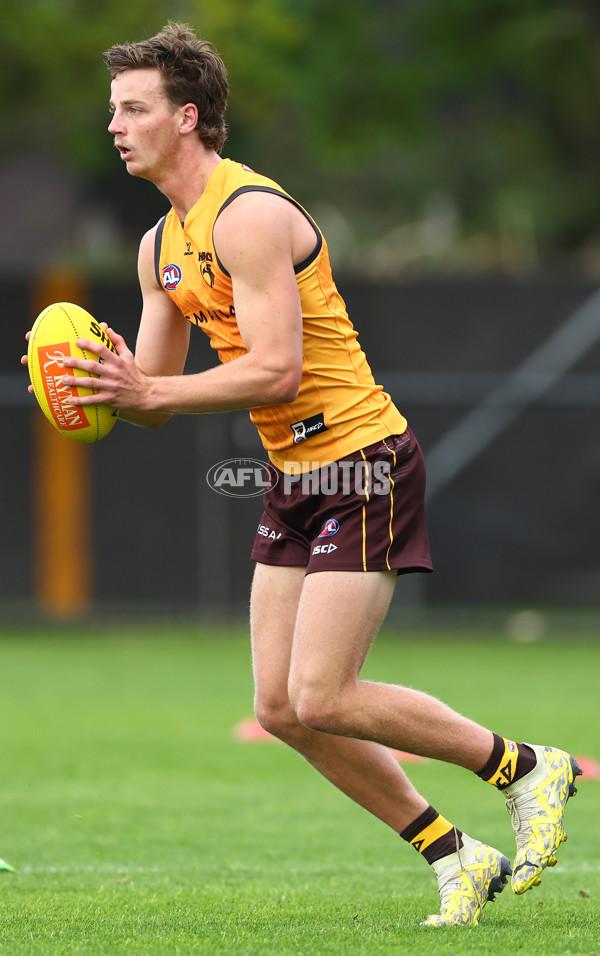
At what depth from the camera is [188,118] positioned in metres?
4.58

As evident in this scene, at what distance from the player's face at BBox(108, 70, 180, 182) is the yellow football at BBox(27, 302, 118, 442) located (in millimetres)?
542

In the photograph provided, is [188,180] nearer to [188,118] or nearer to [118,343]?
[188,118]

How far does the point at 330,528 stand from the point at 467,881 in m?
1.27

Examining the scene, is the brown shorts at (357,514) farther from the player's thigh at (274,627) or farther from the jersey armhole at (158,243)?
the jersey armhole at (158,243)

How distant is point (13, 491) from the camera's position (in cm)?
1795

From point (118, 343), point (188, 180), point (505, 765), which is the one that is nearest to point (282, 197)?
point (188, 180)

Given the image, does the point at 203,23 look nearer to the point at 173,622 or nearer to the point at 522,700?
the point at 173,622

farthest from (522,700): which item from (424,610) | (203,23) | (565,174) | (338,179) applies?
(338,179)

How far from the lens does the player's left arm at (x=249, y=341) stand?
14.1 feet

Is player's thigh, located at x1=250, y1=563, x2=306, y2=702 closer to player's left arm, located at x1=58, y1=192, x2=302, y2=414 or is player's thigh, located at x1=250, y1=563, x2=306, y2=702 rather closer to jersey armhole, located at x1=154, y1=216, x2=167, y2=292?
player's left arm, located at x1=58, y1=192, x2=302, y2=414

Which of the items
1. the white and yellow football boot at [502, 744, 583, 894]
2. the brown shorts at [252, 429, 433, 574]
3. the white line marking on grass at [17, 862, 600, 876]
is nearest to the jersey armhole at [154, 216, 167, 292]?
the brown shorts at [252, 429, 433, 574]

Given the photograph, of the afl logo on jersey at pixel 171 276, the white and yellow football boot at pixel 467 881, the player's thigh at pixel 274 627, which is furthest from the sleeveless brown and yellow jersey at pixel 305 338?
the white and yellow football boot at pixel 467 881

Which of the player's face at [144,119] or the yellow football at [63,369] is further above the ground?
the player's face at [144,119]

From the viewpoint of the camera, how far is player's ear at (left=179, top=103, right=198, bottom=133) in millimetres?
4566
